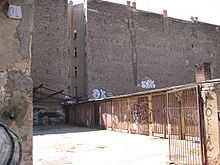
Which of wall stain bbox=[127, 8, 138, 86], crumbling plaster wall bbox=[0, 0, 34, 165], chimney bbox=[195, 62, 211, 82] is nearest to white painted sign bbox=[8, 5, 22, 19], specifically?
crumbling plaster wall bbox=[0, 0, 34, 165]

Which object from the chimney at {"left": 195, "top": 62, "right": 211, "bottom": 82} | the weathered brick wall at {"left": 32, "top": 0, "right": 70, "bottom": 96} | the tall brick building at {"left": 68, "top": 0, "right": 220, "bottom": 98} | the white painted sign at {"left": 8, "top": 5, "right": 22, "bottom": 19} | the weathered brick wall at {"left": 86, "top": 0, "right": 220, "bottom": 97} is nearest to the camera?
the white painted sign at {"left": 8, "top": 5, "right": 22, "bottom": 19}

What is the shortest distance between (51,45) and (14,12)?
89.6 feet

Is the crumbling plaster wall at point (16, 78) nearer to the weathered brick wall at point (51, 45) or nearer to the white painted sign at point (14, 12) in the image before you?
the white painted sign at point (14, 12)

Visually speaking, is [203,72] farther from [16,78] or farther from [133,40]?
[133,40]

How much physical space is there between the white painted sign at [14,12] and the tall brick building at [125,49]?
26.6m

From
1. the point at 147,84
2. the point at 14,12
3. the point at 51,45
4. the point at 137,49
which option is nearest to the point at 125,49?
the point at 137,49

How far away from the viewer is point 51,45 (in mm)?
30594

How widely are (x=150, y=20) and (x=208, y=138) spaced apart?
31.4 meters

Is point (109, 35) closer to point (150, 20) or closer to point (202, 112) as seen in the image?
point (150, 20)

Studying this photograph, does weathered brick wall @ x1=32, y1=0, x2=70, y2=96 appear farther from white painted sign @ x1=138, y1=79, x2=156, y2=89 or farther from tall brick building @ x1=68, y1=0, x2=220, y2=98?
white painted sign @ x1=138, y1=79, x2=156, y2=89

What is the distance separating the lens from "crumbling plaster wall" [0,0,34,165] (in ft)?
12.5

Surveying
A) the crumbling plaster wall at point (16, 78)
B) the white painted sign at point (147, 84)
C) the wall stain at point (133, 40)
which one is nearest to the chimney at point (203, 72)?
the crumbling plaster wall at point (16, 78)

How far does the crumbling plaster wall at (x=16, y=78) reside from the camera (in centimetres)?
381

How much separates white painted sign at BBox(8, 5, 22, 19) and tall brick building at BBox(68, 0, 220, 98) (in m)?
26.6
